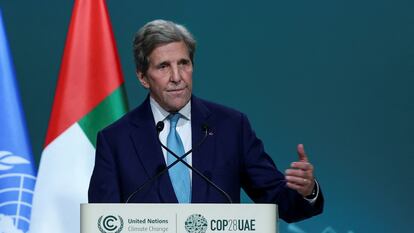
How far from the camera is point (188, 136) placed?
2.41m

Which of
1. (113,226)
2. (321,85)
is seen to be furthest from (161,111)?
(321,85)

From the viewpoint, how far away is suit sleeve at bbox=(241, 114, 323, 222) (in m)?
2.26

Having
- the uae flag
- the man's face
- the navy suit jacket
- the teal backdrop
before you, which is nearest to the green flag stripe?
the uae flag

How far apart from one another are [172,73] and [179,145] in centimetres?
22

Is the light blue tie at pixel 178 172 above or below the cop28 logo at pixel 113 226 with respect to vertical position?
above

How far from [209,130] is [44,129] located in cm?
151

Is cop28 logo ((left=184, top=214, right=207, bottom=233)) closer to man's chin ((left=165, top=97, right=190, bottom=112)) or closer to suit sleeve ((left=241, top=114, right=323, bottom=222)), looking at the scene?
suit sleeve ((left=241, top=114, right=323, bottom=222))

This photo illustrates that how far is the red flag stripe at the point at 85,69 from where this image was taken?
3.42 metres

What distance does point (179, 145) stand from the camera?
2367 millimetres

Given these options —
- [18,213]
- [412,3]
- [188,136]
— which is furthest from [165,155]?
[412,3]

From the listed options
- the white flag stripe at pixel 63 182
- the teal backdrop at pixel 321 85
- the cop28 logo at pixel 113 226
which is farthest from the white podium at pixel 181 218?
the teal backdrop at pixel 321 85

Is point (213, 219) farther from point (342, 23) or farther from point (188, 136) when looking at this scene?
point (342, 23)

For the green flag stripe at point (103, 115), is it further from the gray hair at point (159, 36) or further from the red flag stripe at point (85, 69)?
the gray hair at point (159, 36)

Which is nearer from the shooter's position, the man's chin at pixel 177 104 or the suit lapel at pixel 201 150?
the suit lapel at pixel 201 150
